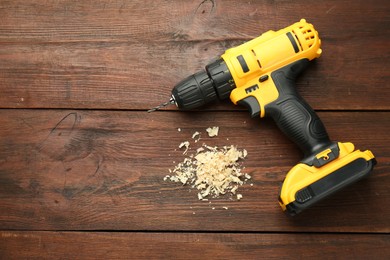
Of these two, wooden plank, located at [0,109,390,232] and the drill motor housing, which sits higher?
the drill motor housing

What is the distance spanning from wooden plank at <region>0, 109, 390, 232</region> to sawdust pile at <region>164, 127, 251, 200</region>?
2 cm

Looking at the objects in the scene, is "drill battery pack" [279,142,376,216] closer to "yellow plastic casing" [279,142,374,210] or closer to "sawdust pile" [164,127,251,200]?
"yellow plastic casing" [279,142,374,210]

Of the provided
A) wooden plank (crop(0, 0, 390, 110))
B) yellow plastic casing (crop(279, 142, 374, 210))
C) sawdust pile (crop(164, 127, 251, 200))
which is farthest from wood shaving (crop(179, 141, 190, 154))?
yellow plastic casing (crop(279, 142, 374, 210))

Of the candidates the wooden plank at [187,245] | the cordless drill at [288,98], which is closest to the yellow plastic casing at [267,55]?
the cordless drill at [288,98]

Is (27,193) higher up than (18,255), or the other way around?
(27,193)

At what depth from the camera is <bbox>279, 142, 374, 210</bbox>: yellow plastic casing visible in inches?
36.5

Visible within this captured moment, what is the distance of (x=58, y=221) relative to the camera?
40.7 inches

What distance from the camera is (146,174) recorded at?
103 centimetres

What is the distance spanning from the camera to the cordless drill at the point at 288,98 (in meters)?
0.93

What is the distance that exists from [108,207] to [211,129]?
12.0 inches

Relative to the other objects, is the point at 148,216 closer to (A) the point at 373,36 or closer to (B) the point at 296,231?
(B) the point at 296,231

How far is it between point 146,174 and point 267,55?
0.39m

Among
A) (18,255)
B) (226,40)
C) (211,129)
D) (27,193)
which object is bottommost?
(18,255)

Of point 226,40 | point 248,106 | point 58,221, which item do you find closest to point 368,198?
→ point 248,106
